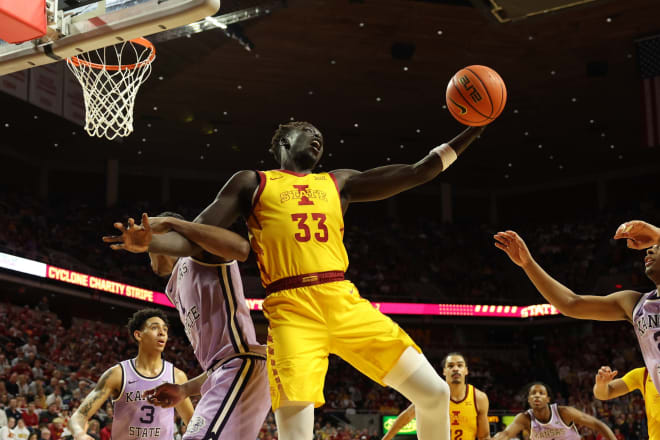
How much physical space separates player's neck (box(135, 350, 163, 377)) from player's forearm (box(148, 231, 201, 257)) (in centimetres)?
248

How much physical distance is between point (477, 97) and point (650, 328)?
1.55 metres

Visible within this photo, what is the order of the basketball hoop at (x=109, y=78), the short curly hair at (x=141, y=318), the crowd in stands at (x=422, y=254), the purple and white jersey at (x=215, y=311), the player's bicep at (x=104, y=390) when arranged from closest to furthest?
the purple and white jersey at (x=215, y=311) → the player's bicep at (x=104, y=390) → the short curly hair at (x=141, y=318) → the basketball hoop at (x=109, y=78) → the crowd in stands at (x=422, y=254)

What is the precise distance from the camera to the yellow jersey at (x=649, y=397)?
19.4 feet

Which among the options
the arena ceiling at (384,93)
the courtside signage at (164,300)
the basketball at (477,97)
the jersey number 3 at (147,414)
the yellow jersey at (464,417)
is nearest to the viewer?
the basketball at (477,97)

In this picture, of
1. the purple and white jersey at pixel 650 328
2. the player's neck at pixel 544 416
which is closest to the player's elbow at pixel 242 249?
the purple and white jersey at pixel 650 328

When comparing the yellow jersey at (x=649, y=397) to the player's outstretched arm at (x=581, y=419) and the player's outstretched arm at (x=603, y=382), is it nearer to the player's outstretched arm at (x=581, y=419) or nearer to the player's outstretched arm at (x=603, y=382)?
the player's outstretched arm at (x=603, y=382)

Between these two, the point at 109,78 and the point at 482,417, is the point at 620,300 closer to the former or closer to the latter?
the point at 482,417

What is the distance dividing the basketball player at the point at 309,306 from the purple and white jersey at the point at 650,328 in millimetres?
1299

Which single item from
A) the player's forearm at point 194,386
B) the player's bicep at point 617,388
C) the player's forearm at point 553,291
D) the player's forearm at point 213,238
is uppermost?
the player's forearm at point 213,238

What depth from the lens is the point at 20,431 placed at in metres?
10.8

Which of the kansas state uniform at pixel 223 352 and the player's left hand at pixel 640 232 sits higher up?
the player's left hand at pixel 640 232

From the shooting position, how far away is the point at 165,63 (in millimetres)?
18031

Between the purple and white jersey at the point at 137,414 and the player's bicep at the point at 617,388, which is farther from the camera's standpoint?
→ the player's bicep at the point at 617,388

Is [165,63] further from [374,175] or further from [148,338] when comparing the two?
[374,175]
